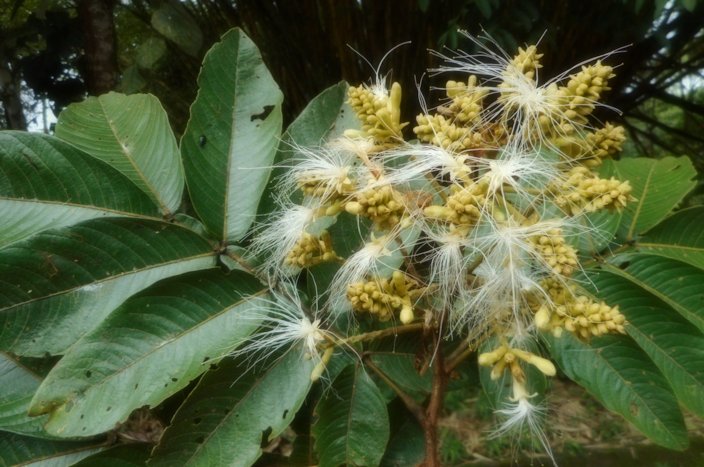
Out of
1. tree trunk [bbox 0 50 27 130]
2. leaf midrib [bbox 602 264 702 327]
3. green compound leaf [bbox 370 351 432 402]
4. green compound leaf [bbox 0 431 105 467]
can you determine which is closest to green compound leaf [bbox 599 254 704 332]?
leaf midrib [bbox 602 264 702 327]

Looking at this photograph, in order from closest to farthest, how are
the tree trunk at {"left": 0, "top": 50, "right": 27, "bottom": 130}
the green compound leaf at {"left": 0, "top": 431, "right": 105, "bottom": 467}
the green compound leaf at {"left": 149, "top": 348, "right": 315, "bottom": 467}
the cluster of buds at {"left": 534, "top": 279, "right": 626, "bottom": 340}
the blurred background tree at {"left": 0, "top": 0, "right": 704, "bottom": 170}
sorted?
the cluster of buds at {"left": 534, "top": 279, "right": 626, "bottom": 340}, the green compound leaf at {"left": 149, "top": 348, "right": 315, "bottom": 467}, the green compound leaf at {"left": 0, "top": 431, "right": 105, "bottom": 467}, the blurred background tree at {"left": 0, "top": 0, "right": 704, "bottom": 170}, the tree trunk at {"left": 0, "top": 50, "right": 27, "bottom": 130}

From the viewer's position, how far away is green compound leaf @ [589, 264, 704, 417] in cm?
69

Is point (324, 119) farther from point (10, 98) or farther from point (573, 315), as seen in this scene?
point (10, 98)

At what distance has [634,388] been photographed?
27.8 inches

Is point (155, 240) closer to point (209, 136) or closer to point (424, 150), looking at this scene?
point (209, 136)

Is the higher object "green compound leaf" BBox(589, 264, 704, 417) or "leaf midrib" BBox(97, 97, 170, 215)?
"leaf midrib" BBox(97, 97, 170, 215)

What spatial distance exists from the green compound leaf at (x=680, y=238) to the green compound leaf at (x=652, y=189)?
0.04 ft

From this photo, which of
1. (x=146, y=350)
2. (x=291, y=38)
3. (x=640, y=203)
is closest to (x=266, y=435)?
(x=146, y=350)

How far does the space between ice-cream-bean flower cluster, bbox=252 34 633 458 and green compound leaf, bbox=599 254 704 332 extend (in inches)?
3.6

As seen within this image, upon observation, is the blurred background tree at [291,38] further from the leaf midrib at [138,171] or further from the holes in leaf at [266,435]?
the holes in leaf at [266,435]

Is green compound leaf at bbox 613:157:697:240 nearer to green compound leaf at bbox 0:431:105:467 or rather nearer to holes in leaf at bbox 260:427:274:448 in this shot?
holes in leaf at bbox 260:427:274:448

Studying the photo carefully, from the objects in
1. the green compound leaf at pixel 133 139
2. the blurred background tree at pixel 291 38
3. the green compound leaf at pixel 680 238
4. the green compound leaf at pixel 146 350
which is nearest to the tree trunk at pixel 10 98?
the blurred background tree at pixel 291 38

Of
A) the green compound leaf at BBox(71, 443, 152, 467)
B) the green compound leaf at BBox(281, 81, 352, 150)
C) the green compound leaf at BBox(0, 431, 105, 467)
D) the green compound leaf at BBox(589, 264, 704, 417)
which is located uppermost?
the green compound leaf at BBox(281, 81, 352, 150)

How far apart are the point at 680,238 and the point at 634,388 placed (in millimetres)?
195
